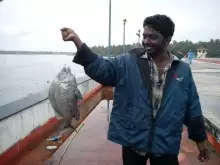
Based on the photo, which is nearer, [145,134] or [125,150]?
[145,134]

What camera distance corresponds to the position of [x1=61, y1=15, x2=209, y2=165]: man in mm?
2455

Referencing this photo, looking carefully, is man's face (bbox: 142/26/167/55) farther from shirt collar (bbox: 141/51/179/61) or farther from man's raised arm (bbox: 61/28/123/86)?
man's raised arm (bbox: 61/28/123/86)

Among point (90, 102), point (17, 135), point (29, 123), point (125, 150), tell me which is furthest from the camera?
point (90, 102)

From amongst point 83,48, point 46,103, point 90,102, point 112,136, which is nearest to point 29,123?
point 46,103

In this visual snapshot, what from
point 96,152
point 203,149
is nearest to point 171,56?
point 203,149

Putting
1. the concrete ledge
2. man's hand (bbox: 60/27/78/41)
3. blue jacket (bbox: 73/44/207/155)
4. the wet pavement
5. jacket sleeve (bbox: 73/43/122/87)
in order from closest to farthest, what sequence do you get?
man's hand (bbox: 60/27/78/41) < jacket sleeve (bbox: 73/43/122/87) < blue jacket (bbox: 73/44/207/155) < the concrete ledge < the wet pavement

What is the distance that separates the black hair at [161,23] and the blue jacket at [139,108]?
1.03 ft

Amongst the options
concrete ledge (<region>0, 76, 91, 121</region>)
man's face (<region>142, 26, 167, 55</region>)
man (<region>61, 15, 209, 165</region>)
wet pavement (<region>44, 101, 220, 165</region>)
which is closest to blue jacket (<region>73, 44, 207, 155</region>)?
man (<region>61, 15, 209, 165</region>)

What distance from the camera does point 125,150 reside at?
104 inches

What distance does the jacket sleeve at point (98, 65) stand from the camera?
7.57 feet

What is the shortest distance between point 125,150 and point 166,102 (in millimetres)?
576

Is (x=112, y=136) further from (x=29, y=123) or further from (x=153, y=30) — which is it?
(x=29, y=123)

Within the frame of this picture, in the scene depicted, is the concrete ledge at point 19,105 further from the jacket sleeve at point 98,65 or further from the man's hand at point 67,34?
the man's hand at point 67,34

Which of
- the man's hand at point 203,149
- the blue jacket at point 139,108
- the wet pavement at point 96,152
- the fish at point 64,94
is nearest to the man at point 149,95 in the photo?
the blue jacket at point 139,108
